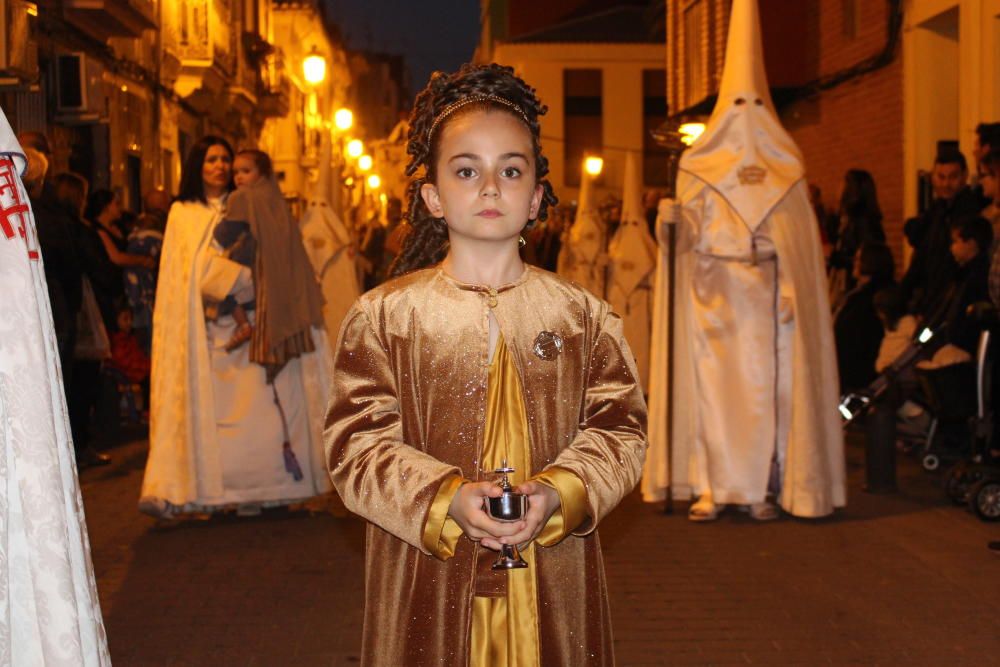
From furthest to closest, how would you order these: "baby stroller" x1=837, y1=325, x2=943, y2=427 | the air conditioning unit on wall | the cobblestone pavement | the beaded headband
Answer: the air conditioning unit on wall → "baby stroller" x1=837, y1=325, x2=943, y2=427 → the cobblestone pavement → the beaded headband

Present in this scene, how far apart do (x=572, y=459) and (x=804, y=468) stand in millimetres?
5503

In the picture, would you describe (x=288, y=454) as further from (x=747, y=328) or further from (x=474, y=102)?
(x=474, y=102)

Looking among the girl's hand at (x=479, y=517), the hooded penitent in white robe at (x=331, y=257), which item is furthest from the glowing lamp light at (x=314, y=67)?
the girl's hand at (x=479, y=517)

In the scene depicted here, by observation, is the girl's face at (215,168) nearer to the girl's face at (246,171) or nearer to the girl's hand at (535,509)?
the girl's face at (246,171)

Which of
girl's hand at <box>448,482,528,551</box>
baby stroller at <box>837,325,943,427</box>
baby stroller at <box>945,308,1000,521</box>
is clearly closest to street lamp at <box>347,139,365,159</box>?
baby stroller at <box>837,325,943,427</box>

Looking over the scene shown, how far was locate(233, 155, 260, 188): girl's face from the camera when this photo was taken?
28.0 feet

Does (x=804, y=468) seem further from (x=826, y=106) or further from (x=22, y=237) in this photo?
(x=826, y=106)

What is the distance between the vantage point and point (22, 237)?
3.03 meters

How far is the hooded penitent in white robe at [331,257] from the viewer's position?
13867mm

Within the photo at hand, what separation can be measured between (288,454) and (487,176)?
5664 mm

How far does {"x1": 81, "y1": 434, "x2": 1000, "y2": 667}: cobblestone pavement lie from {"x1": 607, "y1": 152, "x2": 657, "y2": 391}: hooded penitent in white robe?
7.18 m

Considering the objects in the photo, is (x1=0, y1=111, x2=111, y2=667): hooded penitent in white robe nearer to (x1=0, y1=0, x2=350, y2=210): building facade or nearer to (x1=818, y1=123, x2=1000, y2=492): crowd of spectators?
(x1=818, y1=123, x2=1000, y2=492): crowd of spectators

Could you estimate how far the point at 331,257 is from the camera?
14023mm

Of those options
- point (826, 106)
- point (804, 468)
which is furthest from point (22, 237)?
point (826, 106)
